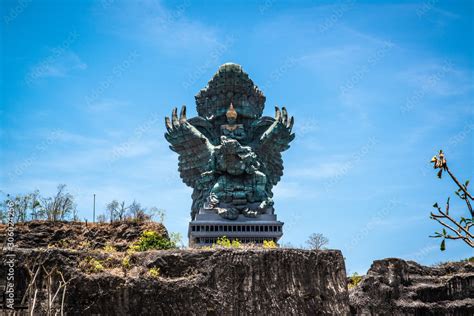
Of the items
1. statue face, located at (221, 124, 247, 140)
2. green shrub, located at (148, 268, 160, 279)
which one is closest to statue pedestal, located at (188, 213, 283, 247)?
statue face, located at (221, 124, 247, 140)

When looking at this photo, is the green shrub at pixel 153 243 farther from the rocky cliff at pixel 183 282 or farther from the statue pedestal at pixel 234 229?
the statue pedestal at pixel 234 229

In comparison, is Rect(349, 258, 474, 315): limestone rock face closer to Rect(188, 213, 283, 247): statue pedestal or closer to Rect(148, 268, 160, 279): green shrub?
Rect(148, 268, 160, 279): green shrub

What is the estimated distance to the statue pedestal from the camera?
41344 mm

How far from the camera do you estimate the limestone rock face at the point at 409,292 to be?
52.7 ft

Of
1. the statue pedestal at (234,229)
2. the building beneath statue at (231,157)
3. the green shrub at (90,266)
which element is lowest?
the green shrub at (90,266)

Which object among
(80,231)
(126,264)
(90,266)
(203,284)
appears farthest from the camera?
(80,231)

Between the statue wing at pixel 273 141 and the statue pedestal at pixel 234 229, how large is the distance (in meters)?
3.26

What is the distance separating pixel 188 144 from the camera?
143 feet

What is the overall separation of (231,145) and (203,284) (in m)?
A: 28.6

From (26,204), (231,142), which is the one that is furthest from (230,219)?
(26,204)

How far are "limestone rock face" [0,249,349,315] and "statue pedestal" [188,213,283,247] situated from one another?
27158 mm

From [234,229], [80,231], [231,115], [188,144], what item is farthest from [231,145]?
[80,231]

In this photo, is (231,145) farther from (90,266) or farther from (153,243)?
(90,266)

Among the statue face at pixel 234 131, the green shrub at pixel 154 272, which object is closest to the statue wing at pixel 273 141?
the statue face at pixel 234 131
